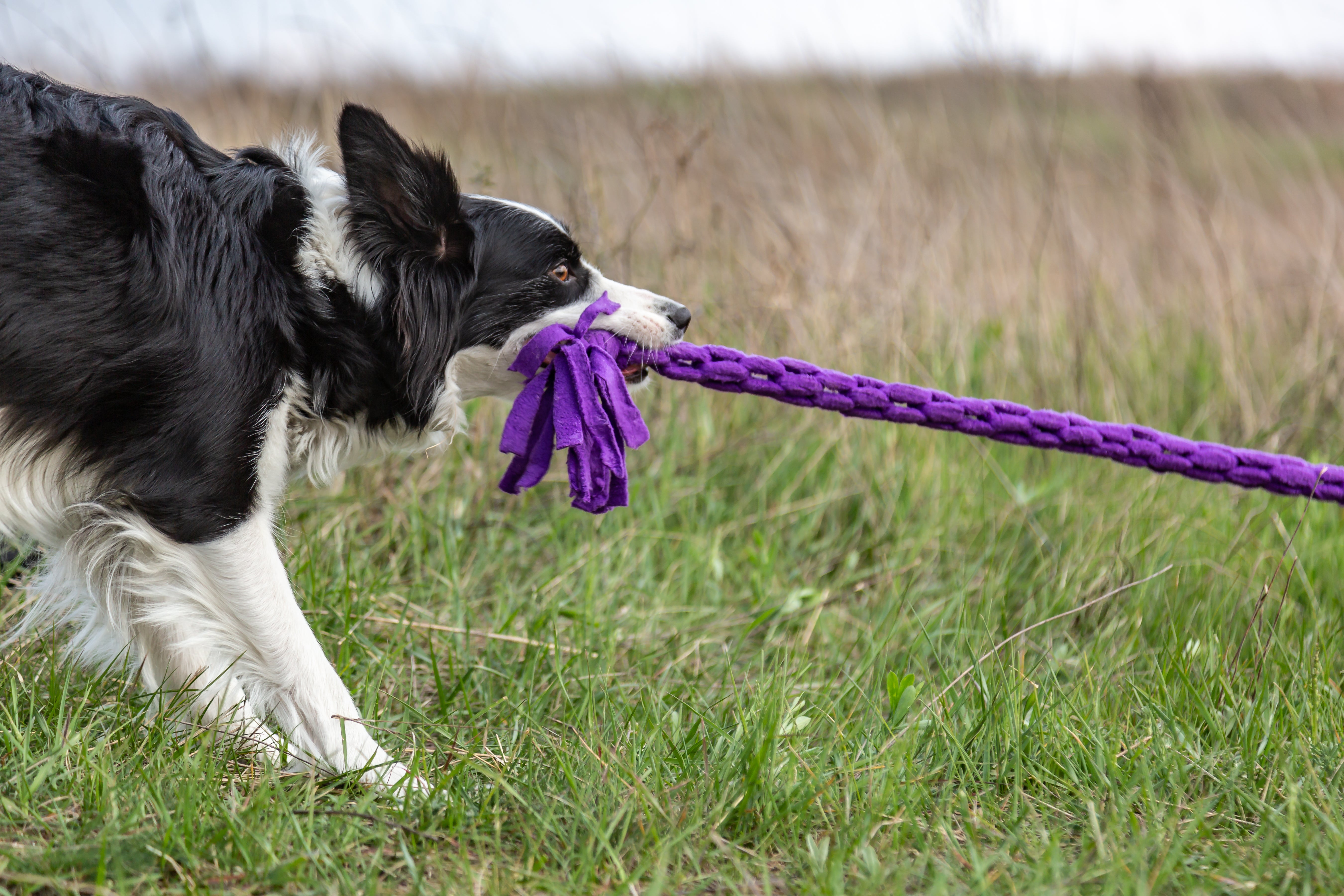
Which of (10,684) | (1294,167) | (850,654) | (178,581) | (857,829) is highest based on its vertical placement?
(1294,167)

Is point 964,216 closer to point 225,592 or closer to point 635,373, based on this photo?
point 635,373

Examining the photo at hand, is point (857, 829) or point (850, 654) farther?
point (850, 654)

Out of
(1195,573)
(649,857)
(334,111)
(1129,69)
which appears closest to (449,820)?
(649,857)

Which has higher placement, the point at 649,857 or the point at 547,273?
the point at 547,273

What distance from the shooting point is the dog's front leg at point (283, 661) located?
216 centimetres

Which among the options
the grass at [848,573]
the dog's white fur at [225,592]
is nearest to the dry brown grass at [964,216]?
the grass at [848,573]

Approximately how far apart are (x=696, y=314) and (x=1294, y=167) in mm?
3616

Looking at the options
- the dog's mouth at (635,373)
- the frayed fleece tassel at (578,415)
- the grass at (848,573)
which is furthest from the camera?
the dog's mouth at (635,373)

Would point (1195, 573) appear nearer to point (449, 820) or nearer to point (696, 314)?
point (696, 314)

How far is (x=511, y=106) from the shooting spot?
4684mm

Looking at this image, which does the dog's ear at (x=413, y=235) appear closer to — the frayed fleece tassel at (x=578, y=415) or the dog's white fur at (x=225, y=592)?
the dog's white fur at (x=225, y=592)

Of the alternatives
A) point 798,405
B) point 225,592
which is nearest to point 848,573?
point 798,405

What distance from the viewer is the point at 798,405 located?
2.74 meters

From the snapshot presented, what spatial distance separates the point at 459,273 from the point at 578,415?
428 mm
